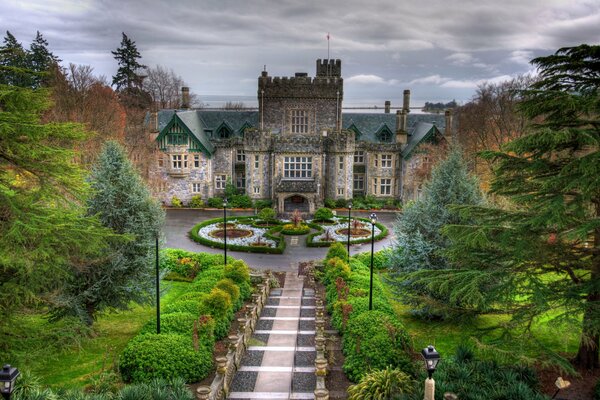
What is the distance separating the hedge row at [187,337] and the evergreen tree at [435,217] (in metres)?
7.73

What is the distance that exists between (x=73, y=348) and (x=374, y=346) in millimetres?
11633

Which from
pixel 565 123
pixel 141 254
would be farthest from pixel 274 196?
pixel 565 123

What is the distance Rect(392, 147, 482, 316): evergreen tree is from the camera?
1912 centimetres

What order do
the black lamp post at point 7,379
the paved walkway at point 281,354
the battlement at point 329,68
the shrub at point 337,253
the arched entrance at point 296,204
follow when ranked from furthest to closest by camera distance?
the battlement at point 329,68, the arched entrance at point 296,204, the shrub at point 337,253, the paved walkway at point 281,354, the black lamp post at point 7,379

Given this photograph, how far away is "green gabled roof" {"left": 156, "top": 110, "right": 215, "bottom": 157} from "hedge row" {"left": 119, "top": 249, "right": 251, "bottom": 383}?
2789cm

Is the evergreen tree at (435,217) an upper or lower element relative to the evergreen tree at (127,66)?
lower

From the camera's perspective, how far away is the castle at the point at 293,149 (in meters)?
46.7

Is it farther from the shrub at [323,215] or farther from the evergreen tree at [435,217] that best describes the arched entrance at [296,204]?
the evergreen tree at [435,217]

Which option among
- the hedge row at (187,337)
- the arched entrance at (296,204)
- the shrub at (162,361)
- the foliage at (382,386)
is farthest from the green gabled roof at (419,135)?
the shrub at (162,361)

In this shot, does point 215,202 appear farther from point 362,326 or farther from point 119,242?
point 362,326

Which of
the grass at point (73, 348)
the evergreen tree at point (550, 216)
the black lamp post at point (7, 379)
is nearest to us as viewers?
the black lamp post at point (7, 379)

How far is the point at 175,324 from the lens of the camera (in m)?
17.2

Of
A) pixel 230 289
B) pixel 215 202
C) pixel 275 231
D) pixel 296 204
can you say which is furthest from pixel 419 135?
pixel 230 289

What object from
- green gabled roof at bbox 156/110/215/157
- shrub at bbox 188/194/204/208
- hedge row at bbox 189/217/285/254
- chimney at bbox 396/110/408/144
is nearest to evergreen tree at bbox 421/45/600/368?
hedge row at bbox 189/217/285/254
